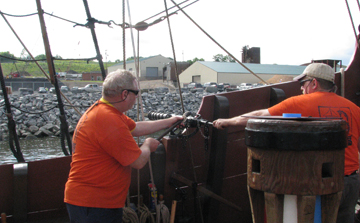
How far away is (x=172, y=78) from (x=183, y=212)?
45.2 m

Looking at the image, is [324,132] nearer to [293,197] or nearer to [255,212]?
[293,197]

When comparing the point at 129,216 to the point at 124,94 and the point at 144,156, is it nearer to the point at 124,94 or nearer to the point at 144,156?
the point at 144,156

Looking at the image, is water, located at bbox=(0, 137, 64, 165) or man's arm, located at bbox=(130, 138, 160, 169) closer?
man's arm, located at bbox=(130, 138, 160, 169)

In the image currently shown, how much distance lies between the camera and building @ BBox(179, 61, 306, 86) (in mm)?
41656

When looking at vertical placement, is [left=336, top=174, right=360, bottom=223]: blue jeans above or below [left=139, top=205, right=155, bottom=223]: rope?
above

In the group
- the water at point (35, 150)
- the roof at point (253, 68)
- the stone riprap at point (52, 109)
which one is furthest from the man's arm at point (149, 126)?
the roof at point (253, 68)

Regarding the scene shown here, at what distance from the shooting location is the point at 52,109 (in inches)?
728

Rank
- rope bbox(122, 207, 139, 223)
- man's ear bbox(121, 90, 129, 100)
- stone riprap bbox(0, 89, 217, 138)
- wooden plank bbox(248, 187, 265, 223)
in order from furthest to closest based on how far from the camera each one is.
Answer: stone riprap bbox(0, 89, 217, 138) → rope bbox(122, 207, 139, 223) → man's ear bbox(121, 90, 129, 100) → wooden plank bbox(248, 187, 265, 223)

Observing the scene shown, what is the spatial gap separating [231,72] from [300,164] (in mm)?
41650

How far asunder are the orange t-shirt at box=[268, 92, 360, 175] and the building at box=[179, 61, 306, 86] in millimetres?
38708

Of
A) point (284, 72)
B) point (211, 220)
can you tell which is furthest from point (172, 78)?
point (211, 220)

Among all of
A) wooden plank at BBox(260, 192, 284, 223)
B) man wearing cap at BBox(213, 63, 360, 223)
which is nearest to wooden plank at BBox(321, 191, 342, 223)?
wooden plank at BBox(260, 192, 284, 223)

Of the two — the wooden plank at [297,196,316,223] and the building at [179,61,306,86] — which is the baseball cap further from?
the building at [179,61,306,86]

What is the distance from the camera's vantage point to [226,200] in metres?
3.06
